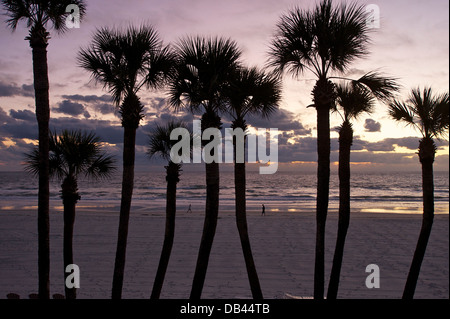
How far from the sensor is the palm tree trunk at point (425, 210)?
8.01 m

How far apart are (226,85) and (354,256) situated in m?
14.0

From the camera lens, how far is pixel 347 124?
8922 mm

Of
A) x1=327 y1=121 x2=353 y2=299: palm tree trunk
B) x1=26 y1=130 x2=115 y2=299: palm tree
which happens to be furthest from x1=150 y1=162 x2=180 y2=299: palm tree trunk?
x1=327 y1=121 x2=353 y2=299: palm tree trunk

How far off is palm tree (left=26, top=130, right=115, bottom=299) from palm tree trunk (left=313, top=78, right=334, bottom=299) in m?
5.60

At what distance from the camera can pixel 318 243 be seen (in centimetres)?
768

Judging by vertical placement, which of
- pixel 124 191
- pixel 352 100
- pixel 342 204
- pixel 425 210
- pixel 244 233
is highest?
pixel 352 100

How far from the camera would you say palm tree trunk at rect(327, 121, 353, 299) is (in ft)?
26.7

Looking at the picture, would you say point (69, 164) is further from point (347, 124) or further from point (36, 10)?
point (347, 124)

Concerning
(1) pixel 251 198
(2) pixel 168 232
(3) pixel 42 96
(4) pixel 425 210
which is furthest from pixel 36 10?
(1) pixel 251 198

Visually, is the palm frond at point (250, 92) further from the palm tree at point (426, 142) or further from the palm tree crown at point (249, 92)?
the palm tree at point (426, 142)

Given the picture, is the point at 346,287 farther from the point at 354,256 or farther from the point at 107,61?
the point at 107,61

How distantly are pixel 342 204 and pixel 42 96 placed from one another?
6.97m

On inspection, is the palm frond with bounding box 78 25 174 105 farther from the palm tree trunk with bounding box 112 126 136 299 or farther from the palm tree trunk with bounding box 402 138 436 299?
the palm tree trunk with bounding box 402 138 436 299
